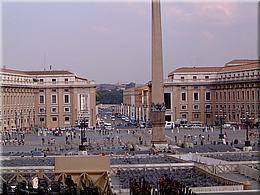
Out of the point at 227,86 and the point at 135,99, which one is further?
the point at 135,99

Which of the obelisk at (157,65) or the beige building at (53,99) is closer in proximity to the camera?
the obelisk at (157,65)

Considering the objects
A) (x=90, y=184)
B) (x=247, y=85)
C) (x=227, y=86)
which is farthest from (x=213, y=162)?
(x=227, y=86)

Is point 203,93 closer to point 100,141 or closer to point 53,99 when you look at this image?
point 53,99

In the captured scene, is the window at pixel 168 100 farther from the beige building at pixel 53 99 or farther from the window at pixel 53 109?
the window at pixel 53 109

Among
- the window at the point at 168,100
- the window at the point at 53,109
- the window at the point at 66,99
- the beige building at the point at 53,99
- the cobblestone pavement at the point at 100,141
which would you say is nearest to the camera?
the cobblestone pavement at the point at 100,141

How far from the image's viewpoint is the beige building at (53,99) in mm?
41125

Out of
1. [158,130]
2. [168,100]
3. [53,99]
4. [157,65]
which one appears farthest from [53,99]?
[157,65]

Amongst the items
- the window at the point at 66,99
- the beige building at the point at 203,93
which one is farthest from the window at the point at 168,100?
the window at the point at 66,99

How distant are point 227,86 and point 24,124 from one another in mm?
13460

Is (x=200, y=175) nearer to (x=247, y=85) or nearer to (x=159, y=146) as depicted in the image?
(x=159, y=146)

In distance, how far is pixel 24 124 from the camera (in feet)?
129

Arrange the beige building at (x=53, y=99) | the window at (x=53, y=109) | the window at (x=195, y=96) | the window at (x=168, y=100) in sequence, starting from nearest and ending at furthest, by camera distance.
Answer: the beige building at (x=53, y=99) < the window at (x=53, y=109) < the window at (x=168, y=100) < the window at (x=195, y=96)

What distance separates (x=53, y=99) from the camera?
42.9 metres

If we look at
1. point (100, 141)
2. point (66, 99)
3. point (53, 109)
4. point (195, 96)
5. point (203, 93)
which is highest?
point (203, 93)
